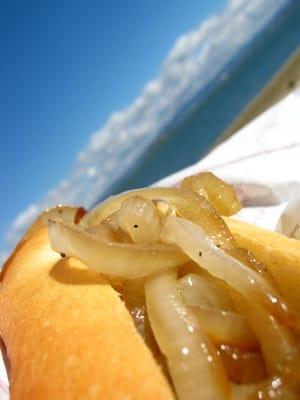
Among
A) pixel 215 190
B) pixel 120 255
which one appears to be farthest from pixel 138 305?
pixel 215 190

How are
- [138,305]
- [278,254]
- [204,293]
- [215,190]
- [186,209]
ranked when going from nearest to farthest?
1. [204,293]
2. [138,305]
3. [278,254]
4. [186,209]
5. [215,190]

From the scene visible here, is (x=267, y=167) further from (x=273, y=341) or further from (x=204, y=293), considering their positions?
(x=273, y=341)

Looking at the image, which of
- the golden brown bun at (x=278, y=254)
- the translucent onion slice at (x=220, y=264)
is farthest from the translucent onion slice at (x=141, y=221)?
the golden brown bun at (x=278, y=254)

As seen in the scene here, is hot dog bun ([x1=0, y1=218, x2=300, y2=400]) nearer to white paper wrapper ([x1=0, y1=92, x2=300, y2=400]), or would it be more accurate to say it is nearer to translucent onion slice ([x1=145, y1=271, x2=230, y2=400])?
translucent onion slice ([x1=145, y1=271, x2=230, y2=400])

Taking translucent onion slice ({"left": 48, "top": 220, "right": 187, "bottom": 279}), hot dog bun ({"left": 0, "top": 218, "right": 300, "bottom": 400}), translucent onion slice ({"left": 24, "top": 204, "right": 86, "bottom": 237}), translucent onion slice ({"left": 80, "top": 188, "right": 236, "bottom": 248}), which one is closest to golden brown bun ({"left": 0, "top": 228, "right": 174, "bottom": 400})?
hot dog bun ({"left": 0, "top": 218, "right": 300, "bottom": 400})

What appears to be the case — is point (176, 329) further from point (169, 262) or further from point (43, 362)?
point (43, 362)

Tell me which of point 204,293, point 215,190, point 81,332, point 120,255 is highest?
point 215,190

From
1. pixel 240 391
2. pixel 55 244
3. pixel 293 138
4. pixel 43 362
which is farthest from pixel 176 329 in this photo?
pixel 293 138

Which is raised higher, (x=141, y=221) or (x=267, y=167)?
(x=267, y=167)
